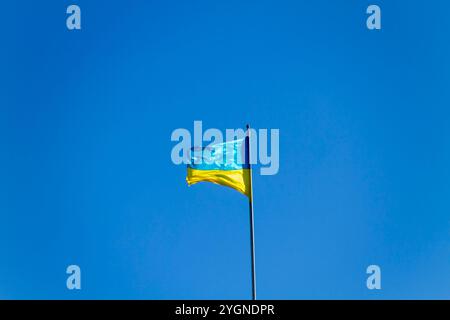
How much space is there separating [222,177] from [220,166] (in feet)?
1.58

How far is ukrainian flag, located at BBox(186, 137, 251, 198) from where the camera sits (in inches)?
857

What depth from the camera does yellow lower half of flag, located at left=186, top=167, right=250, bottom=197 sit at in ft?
71.4

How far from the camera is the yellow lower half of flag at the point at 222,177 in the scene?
21.8 metres

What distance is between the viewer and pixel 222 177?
71.9ft

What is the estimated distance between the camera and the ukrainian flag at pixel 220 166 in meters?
21.8

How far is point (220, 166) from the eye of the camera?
71.8 ft
